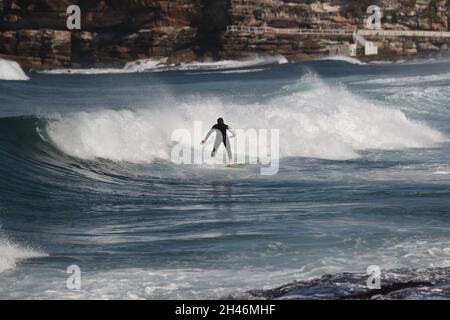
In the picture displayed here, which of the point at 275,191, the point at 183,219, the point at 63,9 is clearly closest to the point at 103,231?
the point at 183,219

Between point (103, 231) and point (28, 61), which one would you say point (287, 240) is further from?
point (28, 61)

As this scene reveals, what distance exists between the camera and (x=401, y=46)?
9631 centimetres

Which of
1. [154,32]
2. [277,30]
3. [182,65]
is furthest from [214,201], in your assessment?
[277,30]

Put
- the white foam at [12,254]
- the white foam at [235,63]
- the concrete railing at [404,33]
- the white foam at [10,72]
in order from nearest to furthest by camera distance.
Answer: the white foam at [12,254] < the white foam at [10,72] < the white foam at [235,63] < the concrete railing at [404,33]

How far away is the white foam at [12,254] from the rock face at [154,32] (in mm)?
69540

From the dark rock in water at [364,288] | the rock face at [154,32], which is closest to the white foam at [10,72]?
the rock face at [154,32]

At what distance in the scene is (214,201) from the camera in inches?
666

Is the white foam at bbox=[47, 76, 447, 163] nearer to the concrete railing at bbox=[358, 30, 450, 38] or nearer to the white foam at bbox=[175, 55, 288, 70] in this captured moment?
the white foam at bbox=[175, 55, 288, 70]

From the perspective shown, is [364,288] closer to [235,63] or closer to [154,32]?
[235,63]

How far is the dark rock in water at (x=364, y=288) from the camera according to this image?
10.1 metres

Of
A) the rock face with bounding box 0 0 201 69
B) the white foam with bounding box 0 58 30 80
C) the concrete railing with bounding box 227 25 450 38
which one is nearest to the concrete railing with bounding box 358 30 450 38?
the concrete railing with bounding box 227 25 450 38

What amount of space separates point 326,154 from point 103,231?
35.9ft

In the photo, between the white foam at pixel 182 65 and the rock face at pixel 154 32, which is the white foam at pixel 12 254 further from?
the rock face at pixel 154 32

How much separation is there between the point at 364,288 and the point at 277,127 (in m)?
17.8
